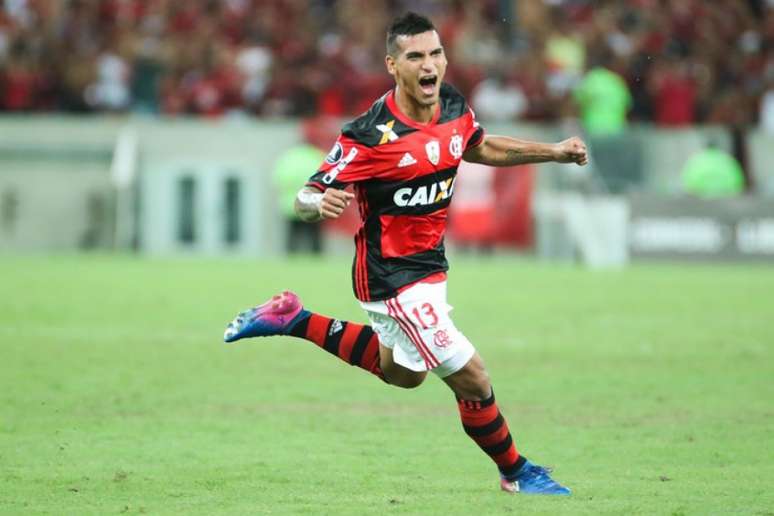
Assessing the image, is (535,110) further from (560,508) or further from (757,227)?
(560,508)

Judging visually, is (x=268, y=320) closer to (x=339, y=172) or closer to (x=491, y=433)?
(x=339, y=172)

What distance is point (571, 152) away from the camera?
310 inches


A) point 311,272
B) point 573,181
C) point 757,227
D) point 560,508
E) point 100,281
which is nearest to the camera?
point 560,508

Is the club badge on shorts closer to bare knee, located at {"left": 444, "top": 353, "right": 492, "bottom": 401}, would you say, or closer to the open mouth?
bare knee, located at {"left": 444, "top": 353, "right": 492, "bottom": 401}

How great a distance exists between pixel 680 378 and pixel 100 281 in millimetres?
9731

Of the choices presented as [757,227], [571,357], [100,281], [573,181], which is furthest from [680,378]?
[573,181]

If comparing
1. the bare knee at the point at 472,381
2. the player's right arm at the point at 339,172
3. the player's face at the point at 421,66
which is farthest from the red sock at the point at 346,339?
the player's face at the point at 421,66

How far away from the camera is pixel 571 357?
13578 mm

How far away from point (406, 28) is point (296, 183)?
17.6 m

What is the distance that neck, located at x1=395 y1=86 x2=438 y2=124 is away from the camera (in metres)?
7.50

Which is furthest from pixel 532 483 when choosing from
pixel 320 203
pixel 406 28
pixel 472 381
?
pixel 406 28

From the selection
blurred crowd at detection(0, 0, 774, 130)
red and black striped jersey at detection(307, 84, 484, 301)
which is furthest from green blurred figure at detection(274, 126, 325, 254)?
red and black striped jersey at detection(307, 84, 484, 301)

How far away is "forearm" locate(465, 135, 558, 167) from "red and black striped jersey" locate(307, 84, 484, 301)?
9.0 inches

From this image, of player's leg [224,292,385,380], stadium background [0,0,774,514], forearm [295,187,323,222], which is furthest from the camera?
player's leg [224,292,385,380]
